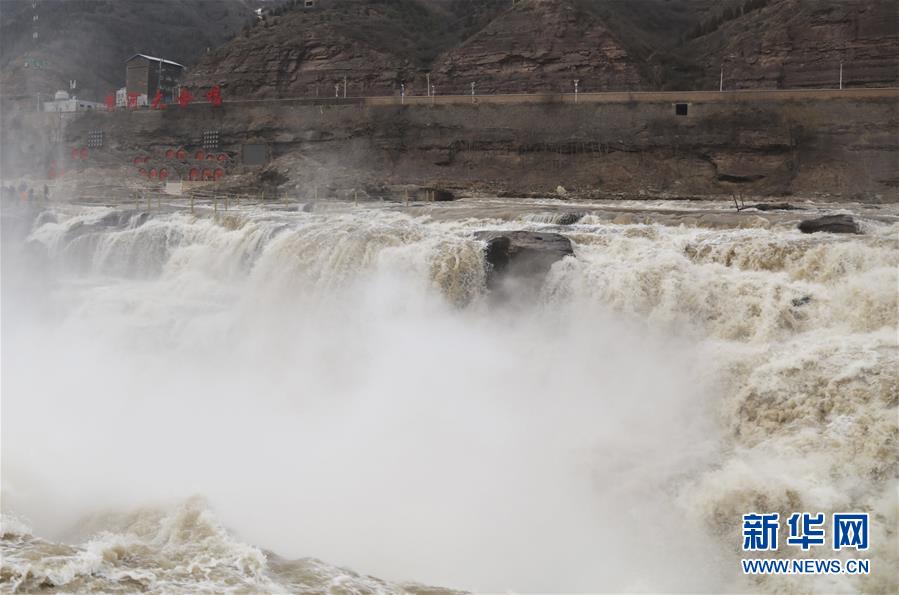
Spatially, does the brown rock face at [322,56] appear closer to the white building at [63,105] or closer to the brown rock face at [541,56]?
the brown rock face at [541,56]

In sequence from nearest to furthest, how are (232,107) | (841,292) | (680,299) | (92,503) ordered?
(92,503), (841,292), (680,299), (232,107)

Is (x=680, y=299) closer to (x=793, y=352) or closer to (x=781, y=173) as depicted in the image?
(x=793, y=352)

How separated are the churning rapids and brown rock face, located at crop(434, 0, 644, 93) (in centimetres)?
1900

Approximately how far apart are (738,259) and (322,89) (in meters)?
30.5

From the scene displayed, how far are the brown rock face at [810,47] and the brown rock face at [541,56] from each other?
439cm

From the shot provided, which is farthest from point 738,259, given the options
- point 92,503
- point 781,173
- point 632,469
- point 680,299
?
point 781,173

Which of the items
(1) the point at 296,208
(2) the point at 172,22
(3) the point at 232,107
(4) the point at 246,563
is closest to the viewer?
(4) the point at 246,563

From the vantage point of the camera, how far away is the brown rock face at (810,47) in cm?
2745

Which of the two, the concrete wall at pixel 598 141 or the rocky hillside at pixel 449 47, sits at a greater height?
the rocky hillside at pixel 449 47

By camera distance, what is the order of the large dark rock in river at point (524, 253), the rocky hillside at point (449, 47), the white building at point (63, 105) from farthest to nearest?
1. the white building at point (63, 105)
2. the rocky hillside at point (449, 47)
3. the large dark rock in river at point (524, 253)

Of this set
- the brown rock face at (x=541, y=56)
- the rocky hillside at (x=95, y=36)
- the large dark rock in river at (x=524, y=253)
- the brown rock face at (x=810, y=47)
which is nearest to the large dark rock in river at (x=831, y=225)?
the large dark rock in river at (x=524, y=253)

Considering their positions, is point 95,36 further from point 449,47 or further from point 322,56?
point 449,47

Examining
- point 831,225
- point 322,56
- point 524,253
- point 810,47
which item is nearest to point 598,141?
point 810,47

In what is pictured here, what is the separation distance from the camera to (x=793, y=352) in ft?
29.0
